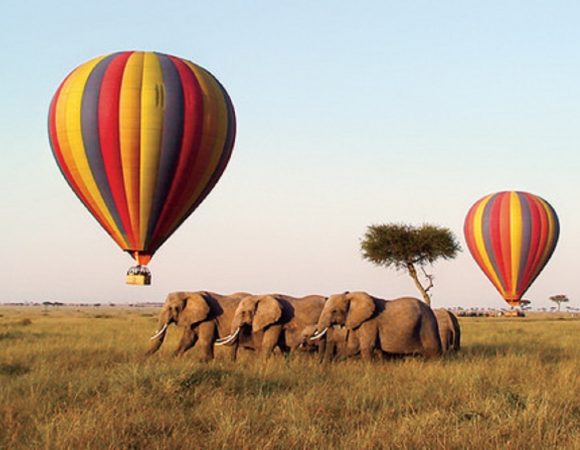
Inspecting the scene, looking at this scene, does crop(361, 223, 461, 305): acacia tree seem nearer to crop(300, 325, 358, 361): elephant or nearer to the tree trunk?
the tree trunk

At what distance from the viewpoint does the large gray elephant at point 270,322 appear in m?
17.8

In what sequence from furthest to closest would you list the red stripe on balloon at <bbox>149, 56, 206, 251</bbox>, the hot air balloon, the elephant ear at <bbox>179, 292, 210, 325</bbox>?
the red stripe on balloon at <bbox>149, 56, 206, 251</bbox>
the hot air balloon
the elephant ear at <bbox>179, 292, 210, 325</bbox>

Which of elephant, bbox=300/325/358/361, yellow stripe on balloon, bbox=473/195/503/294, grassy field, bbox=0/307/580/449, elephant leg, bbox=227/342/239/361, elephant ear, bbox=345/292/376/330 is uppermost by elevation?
yellow stripe on balloon, bbox=473/195/503/294

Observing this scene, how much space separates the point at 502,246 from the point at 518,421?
5065cm

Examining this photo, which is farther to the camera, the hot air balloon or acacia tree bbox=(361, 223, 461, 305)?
acacia tree bbox=(361, 223, 461, 305)

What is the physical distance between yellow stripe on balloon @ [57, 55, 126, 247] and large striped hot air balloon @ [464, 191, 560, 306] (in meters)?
34.9

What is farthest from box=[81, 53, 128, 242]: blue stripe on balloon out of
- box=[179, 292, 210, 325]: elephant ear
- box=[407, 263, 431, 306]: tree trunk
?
box=[407, 263, 431, 306]: tree trunk

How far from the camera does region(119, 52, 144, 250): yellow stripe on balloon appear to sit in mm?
29969

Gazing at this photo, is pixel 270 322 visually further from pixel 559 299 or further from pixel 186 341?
pixel 559 299

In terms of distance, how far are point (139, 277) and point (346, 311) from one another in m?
Result: 16.7

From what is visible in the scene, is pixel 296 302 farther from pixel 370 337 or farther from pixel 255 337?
pixel 370 337

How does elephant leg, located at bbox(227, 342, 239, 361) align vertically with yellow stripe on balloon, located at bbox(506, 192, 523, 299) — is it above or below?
below

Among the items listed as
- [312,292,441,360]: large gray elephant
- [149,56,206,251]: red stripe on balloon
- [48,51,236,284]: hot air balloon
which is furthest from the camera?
[149,56,206,251]: red stripe on balloon

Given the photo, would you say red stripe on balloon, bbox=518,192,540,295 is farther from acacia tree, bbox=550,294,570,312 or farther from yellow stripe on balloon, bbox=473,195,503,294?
acacia tree, bbox=550,294,570,312
